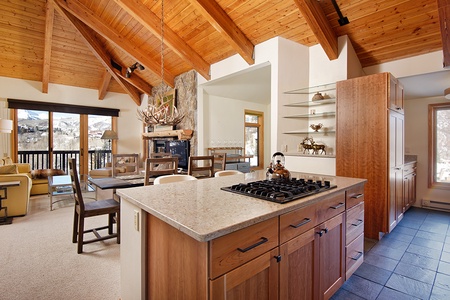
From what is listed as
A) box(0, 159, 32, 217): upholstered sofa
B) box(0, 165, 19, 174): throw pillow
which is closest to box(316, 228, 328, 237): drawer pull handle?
box(0, 159, 32, 217): upholstered sofa

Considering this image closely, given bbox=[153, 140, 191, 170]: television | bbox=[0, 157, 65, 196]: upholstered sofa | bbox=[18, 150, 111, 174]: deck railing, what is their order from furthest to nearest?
bbox=[18, 150, 111, 174]: deck railing, bbox=[153, 140, 191, 170]: television, bbox=[0, 157, 65, 196]: upholstered sofa

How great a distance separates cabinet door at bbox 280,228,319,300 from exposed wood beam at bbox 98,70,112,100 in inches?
291

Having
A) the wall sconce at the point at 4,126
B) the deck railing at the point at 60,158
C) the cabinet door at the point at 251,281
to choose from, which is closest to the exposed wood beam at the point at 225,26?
the cabinet door at the point at 251,281

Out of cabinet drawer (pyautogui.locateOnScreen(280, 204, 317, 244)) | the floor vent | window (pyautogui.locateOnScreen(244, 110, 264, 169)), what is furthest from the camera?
window (pyautogui.locateOnScreen(244, 110, 264, 169))

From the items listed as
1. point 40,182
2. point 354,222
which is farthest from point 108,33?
point 354,222

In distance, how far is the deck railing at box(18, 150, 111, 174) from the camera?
262 inches

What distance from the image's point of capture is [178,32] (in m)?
4.66

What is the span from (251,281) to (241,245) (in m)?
0.21

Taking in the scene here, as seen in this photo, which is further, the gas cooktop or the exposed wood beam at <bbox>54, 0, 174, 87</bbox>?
the exposed wood beam at <bbox>54, 0, 174, 87</bbox>

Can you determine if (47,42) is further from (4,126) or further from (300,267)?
(300,267)

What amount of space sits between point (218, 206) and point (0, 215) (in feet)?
14.9

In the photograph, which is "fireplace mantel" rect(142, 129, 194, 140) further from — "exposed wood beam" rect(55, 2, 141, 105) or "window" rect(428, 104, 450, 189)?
"window" rect(428, 104, 450, 189)

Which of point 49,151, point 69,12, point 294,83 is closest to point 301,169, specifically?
point 294,83

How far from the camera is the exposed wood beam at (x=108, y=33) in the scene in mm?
4554
